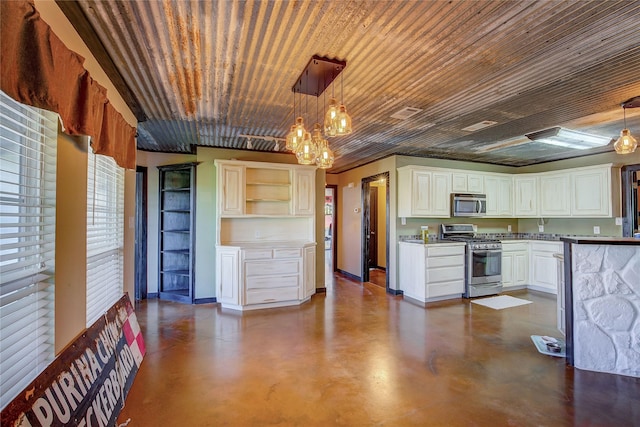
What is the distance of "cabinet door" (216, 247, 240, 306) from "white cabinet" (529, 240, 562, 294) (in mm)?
5228

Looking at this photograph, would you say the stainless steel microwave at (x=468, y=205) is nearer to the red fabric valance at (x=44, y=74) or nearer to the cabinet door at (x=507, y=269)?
the cabinet door at (x=507, y=269)

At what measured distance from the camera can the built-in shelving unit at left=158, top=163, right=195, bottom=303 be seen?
4.96 m

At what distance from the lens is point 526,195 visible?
5.86 meters

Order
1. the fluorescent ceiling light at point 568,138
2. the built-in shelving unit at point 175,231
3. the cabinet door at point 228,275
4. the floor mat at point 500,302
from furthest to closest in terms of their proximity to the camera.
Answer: the built-in shelving unit at point 175,231 → the floor mat at point 500,302 → the cabinet door at point 228,275 → the fluorescent ceiling light at point 568,138

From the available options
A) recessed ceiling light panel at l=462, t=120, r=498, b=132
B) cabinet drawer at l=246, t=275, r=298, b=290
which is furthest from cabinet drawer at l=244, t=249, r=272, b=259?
recessed ceiling light panel at l=462, t=120, r=498, b=132

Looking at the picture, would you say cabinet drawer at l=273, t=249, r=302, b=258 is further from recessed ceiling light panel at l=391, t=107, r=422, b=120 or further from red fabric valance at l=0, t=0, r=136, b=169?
red fabric valance at l=0, t=0, r=136, b=169

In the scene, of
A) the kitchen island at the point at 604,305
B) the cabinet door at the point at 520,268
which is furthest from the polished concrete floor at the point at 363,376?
the cabinet door at the point at 520,268

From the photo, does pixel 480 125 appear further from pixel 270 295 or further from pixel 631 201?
pixel 270 295

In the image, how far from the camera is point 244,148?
5027 mm

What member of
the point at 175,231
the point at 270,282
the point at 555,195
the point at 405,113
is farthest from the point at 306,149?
the point at 555,195

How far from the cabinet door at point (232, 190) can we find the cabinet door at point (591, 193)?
18.6 ft

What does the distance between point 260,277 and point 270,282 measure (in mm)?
168

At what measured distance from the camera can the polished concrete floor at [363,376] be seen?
6.75 ft

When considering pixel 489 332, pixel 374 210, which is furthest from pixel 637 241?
pixel 374 210
